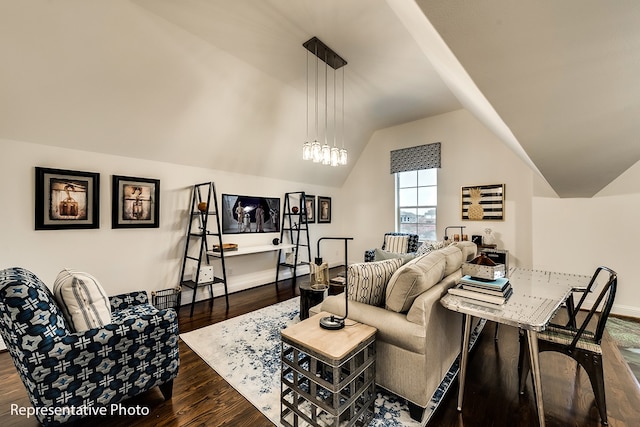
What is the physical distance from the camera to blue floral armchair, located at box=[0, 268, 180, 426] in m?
1.42

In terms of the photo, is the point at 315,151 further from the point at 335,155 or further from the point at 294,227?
the point at 294,227

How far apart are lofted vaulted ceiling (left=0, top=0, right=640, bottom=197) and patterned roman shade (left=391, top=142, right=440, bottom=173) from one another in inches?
31.7

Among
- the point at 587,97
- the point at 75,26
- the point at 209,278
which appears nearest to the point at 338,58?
the point at 75,26

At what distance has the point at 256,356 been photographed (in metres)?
2.45

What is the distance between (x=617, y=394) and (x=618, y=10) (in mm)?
2720

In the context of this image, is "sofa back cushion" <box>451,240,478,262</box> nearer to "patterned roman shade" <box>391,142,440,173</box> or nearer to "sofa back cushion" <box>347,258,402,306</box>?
"sofa back cushion" <box>347,258,402,306</box>

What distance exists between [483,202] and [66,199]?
603cm

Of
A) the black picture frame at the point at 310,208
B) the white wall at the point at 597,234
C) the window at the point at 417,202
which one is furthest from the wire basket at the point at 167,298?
the white wall at the point at 597,234

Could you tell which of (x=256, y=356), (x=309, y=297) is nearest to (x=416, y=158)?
(x=309, y=297)

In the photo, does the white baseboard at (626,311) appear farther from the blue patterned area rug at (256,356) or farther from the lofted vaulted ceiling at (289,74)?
the blue patterned area rug at (256,356)

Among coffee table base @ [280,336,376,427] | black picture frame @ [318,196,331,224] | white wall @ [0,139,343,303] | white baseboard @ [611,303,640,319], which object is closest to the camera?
coffee table base @ [280,336,376,427]

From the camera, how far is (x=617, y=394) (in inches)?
76.3

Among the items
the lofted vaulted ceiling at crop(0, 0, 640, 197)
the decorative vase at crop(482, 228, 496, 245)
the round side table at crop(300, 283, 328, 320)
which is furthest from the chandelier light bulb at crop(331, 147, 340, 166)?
the decorative vase at crop(482, 228, 496, 245)

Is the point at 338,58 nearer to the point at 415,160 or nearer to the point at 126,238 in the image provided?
the point at 415,160
